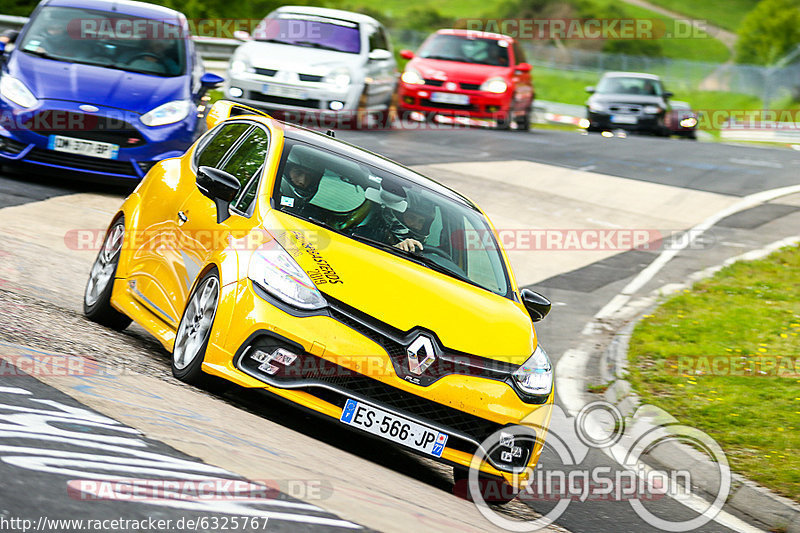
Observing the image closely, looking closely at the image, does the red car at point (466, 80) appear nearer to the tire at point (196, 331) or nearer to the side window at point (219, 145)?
the side window at point (219, 145)

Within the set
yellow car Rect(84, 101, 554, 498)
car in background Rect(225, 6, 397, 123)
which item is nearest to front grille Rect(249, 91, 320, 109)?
car in background Rect(225, 6, 397, 123)

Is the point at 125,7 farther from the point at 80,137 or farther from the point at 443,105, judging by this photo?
the point at 443,105

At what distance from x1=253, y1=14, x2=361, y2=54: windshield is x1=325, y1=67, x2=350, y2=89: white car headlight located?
0.85 metres

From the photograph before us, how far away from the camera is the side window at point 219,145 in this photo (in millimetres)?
7488

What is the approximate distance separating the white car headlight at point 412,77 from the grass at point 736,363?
1180 centimetres

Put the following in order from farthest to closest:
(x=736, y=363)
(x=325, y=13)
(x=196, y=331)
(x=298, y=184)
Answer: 1. (x=325, y=13)
2. (x=736, y=363)
3. (x=298, y=184)
4. (x=196, y=331)

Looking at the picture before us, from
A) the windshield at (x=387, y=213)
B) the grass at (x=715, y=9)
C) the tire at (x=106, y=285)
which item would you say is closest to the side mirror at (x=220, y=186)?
the windshield at (x=387, y=213)

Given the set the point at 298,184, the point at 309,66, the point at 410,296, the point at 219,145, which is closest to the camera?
the point at 410,296

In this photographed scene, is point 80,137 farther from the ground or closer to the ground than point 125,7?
closer to the ground

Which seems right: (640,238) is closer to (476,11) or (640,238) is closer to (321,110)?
(321,110)

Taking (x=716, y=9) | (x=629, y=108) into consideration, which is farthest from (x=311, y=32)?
(x=716, y=9)

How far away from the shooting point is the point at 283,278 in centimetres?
586

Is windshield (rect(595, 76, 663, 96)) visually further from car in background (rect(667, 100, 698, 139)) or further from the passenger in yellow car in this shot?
the passenger in yellow car

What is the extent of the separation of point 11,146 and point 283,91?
715 cm
